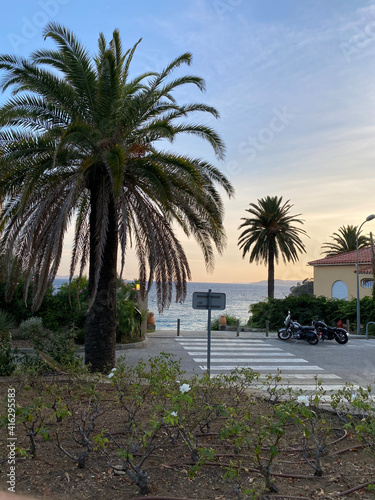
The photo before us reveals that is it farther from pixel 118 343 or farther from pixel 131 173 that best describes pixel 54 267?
pixel 118 343

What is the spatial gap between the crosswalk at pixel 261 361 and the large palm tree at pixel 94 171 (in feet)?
12.0

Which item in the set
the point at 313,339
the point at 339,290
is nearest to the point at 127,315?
the point at 313,339

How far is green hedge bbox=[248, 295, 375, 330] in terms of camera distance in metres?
26.0

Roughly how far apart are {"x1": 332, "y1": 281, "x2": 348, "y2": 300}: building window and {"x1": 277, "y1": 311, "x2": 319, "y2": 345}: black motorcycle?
21773 millimetres

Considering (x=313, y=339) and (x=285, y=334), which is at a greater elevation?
(x=285, y=334)

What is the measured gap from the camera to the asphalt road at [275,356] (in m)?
12.0

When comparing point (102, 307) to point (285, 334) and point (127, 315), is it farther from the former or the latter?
point (285, 334)

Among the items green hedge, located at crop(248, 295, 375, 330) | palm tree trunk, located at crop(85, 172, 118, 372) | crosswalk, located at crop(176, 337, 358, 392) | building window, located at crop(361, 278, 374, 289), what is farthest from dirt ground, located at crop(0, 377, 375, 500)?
building window, located at crop(361, 278, 374, 289)

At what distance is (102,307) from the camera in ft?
31.9

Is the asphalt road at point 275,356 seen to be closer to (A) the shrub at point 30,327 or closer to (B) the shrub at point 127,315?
(B) the shrub at point 127,315

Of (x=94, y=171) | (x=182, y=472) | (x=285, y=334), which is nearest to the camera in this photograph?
(x=182, y=472)

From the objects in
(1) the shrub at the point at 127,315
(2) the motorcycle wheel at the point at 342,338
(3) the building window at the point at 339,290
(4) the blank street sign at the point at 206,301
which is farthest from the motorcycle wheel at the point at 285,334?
(3) the building window at the point at 339,290

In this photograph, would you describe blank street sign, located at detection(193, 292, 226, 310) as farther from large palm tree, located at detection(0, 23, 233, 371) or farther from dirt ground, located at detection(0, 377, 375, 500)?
dirt ground, located at detection(0, 377, 375, 500)

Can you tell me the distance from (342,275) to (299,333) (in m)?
23.0
